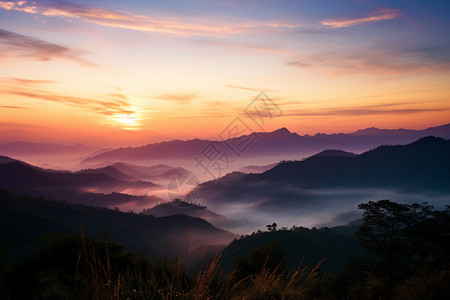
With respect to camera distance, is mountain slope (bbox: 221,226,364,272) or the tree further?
mountain slope (bbox: 221,226,364,272)

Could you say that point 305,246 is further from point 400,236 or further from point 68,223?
point 68,223

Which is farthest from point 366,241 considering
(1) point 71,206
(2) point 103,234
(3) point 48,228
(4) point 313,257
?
(1) point 71,206

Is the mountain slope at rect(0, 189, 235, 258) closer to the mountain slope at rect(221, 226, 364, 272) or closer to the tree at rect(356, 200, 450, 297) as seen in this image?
the mountain slope at rect(221, 226, 364, 272)

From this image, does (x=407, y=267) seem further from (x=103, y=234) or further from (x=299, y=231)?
(x=299, y=231)

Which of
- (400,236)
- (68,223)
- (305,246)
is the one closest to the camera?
(400,236)

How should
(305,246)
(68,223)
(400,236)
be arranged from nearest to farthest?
(400,236), (305,246), (68,223)

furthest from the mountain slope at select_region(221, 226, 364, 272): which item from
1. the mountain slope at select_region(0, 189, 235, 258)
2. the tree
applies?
the tree

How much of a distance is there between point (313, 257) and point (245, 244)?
29.7 m

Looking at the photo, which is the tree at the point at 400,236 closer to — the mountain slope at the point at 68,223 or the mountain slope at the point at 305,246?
the mountain slope at the point at 305,246

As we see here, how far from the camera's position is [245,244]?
130 m

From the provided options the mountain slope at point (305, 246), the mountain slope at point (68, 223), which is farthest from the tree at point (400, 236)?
the mountain slope at point (68, 223)

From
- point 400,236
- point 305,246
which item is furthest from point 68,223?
point 400,236

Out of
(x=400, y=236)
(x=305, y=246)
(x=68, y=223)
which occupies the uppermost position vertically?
(x=400, y=236)

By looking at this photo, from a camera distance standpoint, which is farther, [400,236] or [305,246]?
[305,246]
